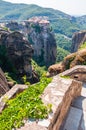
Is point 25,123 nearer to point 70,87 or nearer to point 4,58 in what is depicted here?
point 70,87

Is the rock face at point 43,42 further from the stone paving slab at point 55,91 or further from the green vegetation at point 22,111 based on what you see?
the green vegetation at point 22,111

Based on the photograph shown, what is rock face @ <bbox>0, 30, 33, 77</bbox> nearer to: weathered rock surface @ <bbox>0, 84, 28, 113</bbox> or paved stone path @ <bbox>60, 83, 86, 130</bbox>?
weathered rock surface @ <bbox>0, 84, 28, 113</bbox>

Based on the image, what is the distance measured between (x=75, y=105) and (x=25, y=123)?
390cm

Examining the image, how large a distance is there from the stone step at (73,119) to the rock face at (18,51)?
39.3 metres

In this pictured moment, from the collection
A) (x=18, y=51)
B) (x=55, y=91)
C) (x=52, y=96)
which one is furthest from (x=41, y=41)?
(x=52, y=96)

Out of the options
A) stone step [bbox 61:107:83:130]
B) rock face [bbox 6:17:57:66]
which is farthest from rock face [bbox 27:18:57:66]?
stone step [bbox 61:107:83:130]

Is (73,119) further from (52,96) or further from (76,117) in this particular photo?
(52,96)

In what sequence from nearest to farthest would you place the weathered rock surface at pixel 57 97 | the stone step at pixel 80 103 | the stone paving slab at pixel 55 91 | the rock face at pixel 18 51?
the weathered rock surface at pixel 57 97 → the stone paving slab at pixel 55 91 → the stone step at pixel 80 103 → the rock face at pixel 18 51

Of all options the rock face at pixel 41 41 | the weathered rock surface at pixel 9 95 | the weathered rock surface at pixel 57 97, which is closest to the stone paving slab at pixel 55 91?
the weathered rock surface at pixel 57 97

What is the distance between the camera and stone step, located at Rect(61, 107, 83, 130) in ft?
27.0

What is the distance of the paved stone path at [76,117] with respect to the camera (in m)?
8.26

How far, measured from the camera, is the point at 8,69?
48.2m

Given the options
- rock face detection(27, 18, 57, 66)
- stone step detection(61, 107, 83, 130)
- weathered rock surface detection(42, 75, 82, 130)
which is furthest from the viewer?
rock face detection(27, 18, 57, 66)

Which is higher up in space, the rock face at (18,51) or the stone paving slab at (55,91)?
the stone paving slab at (55,91)
